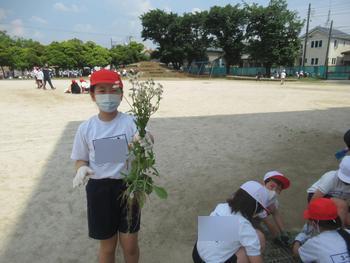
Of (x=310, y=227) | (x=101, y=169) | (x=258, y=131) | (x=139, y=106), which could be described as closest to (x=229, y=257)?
(x=310, y=227)

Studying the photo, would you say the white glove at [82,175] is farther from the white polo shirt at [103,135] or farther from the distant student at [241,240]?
the distant student at [241,240]

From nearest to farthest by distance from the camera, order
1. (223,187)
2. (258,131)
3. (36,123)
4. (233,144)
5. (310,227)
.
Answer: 1. (310,227)
2. (223,187)
3. (233,144)
4. (258,131)
5. (36,123)

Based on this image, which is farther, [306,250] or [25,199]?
[25,199]

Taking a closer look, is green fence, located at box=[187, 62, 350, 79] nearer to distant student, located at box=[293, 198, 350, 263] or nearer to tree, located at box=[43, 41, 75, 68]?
tree, located at box=[43, 41, 75, 68]

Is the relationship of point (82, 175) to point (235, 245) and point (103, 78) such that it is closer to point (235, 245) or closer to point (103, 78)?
point (103, 78)

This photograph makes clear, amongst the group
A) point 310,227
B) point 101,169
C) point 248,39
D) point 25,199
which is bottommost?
point 25,199

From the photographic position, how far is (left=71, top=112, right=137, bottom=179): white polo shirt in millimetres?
2271

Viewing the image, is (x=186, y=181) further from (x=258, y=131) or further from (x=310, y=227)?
(x=258, y=131)

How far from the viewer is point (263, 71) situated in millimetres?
43094

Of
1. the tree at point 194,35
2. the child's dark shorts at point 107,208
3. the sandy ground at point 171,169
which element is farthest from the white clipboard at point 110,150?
the tree at point 194,35

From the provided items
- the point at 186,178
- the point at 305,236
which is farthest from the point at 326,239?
the point at 186,178

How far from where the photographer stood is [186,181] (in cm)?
464

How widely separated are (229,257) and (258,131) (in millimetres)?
5535

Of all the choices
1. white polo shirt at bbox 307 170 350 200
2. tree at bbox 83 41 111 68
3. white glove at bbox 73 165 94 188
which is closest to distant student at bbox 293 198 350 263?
white polo shirt at bbox 307 170 350 200
